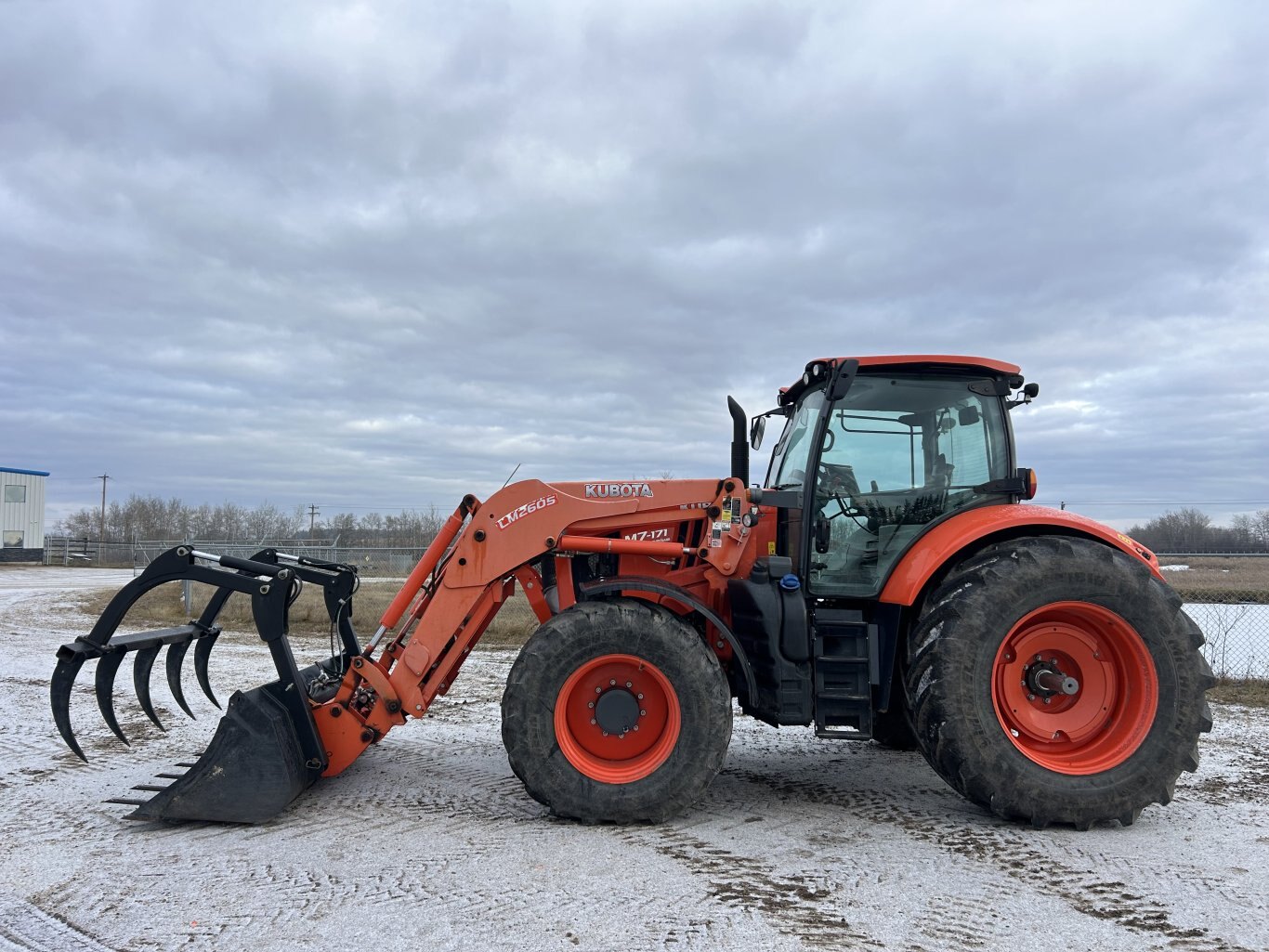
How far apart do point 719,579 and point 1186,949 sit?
2.72 m

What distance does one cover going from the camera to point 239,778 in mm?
4379

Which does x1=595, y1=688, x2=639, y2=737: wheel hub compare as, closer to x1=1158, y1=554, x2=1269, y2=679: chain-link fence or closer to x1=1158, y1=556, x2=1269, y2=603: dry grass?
x1=1158, y1=554, x2=1269, y2=679: chain-link fence

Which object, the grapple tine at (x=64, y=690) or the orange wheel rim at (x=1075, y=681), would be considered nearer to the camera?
the grapple tine at (x=64, y=690)

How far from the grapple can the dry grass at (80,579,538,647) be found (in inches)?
248

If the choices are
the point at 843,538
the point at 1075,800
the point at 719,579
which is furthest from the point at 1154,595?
the point at 719,579

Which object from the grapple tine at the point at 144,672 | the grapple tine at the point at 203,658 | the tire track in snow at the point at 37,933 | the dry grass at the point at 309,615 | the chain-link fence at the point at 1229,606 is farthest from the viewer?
the dry grass at the point at 309,615

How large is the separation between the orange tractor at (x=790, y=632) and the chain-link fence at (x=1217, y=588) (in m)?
2.71

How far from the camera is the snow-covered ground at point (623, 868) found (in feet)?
10.4

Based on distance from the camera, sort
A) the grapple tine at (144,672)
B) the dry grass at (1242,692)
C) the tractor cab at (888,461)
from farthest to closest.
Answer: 1. the dry grass at (1242,692)
2. the grapple tine at (144,672)
3. the tractor cab at (888,461)

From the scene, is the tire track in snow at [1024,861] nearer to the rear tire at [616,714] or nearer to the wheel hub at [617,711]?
the rear tire at [616,714]

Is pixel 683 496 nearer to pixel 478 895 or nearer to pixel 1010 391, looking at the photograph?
pixel 1010 391

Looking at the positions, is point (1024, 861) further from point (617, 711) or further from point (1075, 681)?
point (617, 711)

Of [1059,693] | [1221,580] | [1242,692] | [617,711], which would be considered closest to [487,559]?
[617,711]

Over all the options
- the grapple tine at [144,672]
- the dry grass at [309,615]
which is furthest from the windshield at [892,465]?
the dry grass at [309,615]
